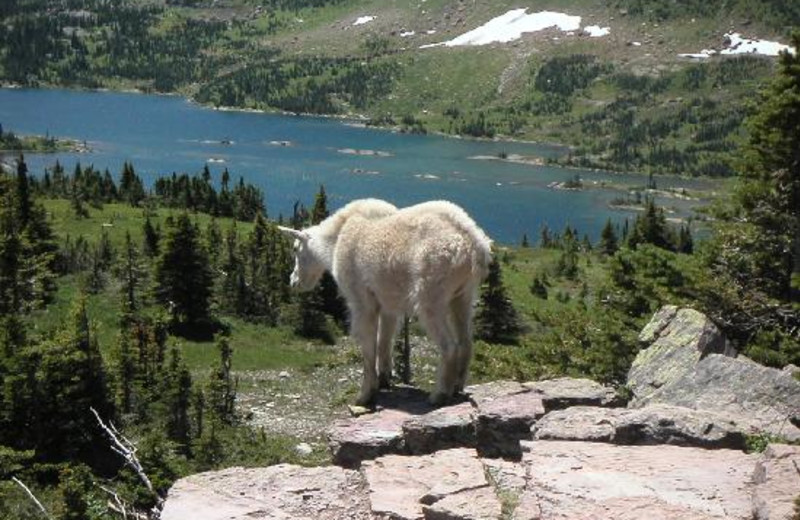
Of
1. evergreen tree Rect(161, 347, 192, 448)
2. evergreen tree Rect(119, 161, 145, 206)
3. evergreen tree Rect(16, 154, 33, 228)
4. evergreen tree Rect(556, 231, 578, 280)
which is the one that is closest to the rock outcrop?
evergreen tree Rect(161, 347, 192, 448)

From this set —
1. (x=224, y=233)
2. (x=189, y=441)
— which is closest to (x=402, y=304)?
(x=189, y=441)

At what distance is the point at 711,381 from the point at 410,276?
3944 mm

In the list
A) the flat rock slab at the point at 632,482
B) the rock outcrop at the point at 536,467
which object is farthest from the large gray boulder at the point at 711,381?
the flat rock slab at the point at 632,482

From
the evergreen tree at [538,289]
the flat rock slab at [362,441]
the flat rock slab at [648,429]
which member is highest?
the flat rock slab at [648,429]

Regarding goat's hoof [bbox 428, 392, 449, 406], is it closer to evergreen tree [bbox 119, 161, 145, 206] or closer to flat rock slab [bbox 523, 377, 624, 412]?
flat rock slab [bbox 523, 377, 624, 412]

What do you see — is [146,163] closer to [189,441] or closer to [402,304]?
[189,441]

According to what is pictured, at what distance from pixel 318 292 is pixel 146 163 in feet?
375

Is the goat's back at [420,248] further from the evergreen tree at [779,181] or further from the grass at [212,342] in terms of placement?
the grass at [212,342]

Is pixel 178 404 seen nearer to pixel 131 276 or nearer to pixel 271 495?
pixel 131 276

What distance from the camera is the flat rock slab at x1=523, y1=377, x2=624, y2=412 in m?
9.28

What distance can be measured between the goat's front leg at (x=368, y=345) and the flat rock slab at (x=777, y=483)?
4639mm

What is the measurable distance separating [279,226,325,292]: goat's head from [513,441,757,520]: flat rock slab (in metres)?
4.53

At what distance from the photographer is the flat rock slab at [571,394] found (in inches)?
365

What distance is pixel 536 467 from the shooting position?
7.10 meters
